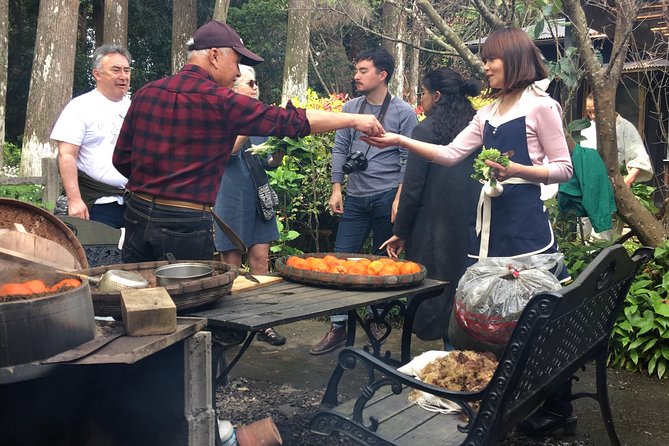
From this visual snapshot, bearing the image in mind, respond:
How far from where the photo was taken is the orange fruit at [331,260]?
13.1 feet

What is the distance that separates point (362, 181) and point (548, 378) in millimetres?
2911

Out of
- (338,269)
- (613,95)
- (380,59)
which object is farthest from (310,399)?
(613,95)

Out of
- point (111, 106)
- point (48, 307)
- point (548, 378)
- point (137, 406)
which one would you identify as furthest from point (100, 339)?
point (111, 106)

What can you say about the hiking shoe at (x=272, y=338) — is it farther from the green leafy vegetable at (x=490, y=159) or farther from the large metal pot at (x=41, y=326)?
the large metal pot at (x=41, y=326)

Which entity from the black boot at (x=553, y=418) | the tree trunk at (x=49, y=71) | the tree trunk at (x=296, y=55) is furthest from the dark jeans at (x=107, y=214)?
the tree trunk at (x=296, y=55)

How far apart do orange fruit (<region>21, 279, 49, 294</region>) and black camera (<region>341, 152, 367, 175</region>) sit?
329 centimetres

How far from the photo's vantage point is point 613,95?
200 inches

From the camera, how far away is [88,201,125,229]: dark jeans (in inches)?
207

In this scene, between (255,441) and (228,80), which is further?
(228,80)

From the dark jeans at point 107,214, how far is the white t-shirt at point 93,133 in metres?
0.05

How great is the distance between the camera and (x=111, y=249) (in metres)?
4.75

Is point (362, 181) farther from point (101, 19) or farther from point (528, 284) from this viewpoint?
A: point (101, 19)

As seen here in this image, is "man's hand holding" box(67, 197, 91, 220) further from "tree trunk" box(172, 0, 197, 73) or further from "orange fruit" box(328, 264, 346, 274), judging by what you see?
"tree trunk" box(172, 0, 197, 73)

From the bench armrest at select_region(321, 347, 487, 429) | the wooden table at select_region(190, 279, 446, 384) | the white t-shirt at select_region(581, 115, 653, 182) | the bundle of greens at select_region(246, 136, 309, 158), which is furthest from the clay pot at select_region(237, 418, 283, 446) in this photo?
the white t-shirt at select_region(581, 115, 653, 182)
